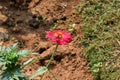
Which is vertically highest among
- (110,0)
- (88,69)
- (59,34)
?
(59,34)

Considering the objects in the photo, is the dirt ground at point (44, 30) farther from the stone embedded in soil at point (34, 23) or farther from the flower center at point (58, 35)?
the flower center at point (58, 35)

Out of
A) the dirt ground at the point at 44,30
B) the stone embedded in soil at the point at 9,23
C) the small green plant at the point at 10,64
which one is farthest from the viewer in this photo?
the stone embedded in soil at the point at 9,23

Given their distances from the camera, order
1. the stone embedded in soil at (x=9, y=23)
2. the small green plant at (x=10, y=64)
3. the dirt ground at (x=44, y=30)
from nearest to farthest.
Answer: the small green plant at (x=10, y=64) < the dirt ground at (x=44, y=30) < the stone embedded in soil at (x=9, y=23)

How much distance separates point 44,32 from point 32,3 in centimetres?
61

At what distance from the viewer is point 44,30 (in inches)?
161

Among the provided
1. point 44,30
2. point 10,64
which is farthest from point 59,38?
point 44,30

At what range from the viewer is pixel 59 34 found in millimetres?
2555

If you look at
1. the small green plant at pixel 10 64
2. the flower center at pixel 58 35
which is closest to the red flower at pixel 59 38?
the flower center at pixel 58 35

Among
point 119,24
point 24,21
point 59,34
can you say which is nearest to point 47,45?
point 24,21

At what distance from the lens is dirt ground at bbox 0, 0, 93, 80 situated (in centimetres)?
346

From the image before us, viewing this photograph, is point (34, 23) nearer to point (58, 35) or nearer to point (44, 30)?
point (44, 30)

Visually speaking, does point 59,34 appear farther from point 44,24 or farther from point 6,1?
point 6,1

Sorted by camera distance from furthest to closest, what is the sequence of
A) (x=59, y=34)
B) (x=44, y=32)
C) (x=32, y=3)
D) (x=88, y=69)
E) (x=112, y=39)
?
(x=32, y=3)
(x=44, y=32)
(x=112, y=39)
(x=88, y=69)
(x=59, y=34)

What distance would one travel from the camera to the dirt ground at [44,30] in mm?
3456
